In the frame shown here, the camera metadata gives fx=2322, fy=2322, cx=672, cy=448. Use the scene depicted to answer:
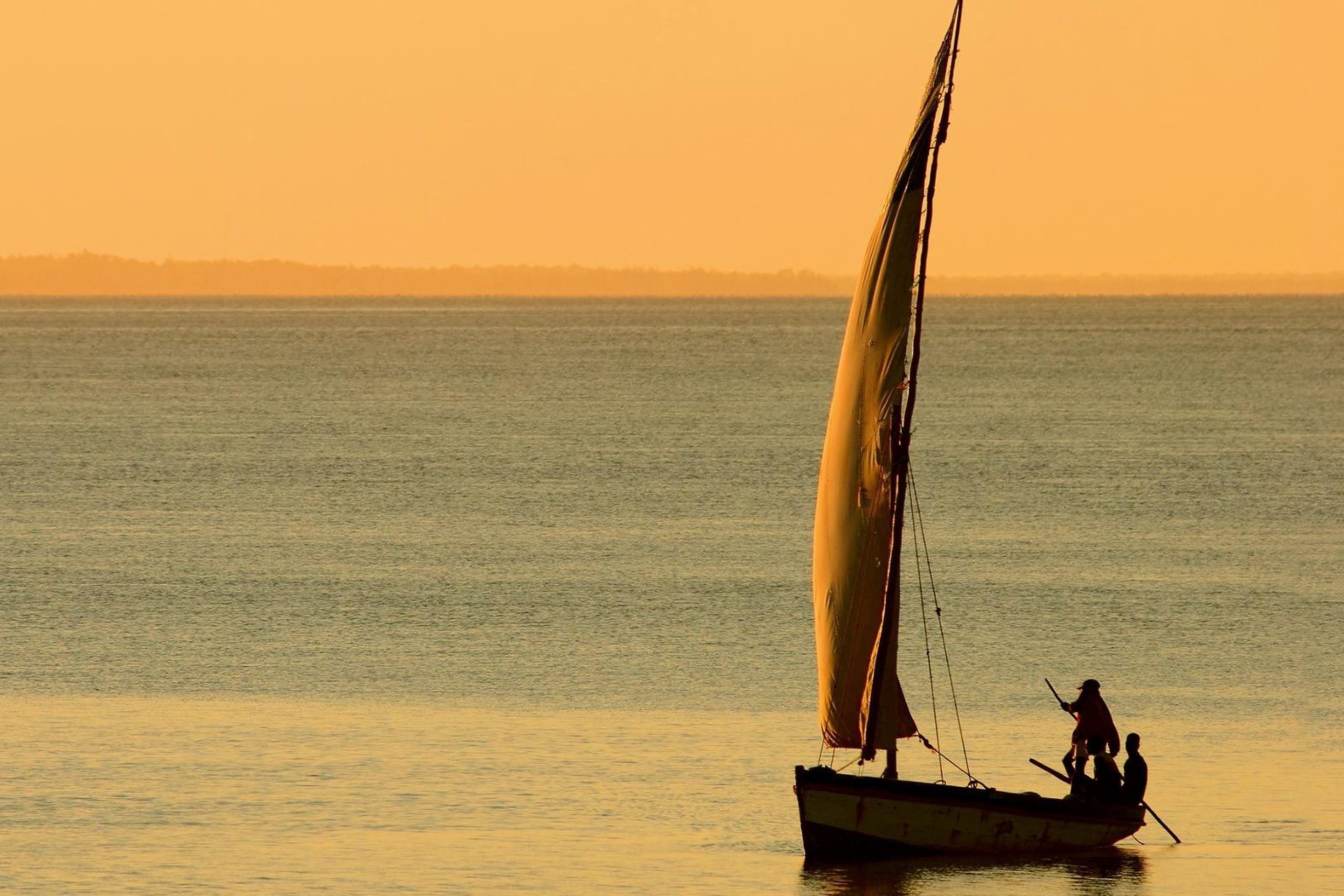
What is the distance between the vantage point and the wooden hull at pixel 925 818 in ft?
93.6

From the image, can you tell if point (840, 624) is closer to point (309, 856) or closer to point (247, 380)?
point (309, 856)

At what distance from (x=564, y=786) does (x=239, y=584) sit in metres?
27.0

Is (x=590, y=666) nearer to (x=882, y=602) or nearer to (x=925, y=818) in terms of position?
(x=882, y=602)

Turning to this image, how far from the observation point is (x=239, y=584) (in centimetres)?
5903

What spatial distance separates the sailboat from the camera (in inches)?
1134

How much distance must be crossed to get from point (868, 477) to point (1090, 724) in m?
4.25

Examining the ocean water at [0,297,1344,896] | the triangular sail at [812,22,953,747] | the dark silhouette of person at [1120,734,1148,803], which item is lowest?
the ocean water at [0,297,1344,896]

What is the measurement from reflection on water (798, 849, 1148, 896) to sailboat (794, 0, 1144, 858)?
19cm

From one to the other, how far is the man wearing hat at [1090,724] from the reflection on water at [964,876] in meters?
1.36

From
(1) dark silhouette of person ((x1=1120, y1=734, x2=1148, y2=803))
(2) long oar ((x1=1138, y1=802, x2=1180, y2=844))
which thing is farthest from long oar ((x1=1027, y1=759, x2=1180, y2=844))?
(1) dark silhouette of person ((x1=1120, y1=734, x2=1148, y2=803))

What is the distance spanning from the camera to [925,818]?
28828 mm

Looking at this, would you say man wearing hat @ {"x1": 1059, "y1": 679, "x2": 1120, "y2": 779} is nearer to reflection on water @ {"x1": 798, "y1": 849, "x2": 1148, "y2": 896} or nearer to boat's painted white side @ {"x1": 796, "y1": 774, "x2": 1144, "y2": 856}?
boat's painted white side @ {"x1": 796, "y1": 774, "x2": 1144, "y2": 856}

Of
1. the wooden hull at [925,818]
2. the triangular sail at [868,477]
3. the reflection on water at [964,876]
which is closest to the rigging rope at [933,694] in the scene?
the triangular sail at [868,477]

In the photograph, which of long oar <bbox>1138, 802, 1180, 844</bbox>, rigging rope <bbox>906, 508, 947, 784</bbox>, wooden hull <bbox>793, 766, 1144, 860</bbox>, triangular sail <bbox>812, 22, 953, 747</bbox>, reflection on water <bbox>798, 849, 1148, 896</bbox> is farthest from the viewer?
rigging rope <bbox>906, 508, 947, 784</bbox>
